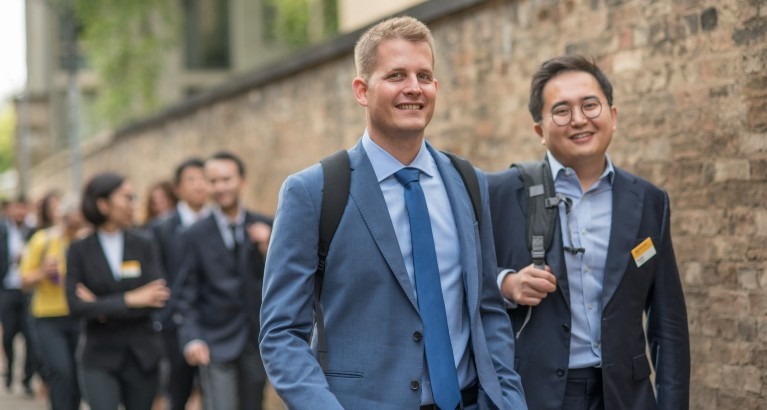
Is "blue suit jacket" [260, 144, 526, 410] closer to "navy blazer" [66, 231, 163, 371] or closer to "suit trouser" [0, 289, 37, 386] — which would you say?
"navy blazer" [66, 231, 163, 371]

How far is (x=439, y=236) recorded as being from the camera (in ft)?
12.1

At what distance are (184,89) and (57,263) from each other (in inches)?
1109

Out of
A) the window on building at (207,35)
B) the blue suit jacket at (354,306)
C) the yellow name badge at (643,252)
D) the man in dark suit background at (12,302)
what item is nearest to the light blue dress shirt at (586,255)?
the yellow name badge at (643,252)

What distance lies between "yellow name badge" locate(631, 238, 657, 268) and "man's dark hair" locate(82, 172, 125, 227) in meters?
4.10

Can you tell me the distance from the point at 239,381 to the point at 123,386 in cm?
74

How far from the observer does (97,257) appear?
24.5ft

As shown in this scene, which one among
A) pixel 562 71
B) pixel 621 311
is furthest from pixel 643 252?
pixel 562 71

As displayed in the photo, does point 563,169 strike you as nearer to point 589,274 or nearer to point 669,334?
point 589,274

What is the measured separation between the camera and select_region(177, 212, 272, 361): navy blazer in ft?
24.5

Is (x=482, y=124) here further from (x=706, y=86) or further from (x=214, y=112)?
(x=214, y=112)

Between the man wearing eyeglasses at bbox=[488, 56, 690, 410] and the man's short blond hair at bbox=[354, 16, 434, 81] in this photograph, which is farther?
the man wearing eyeglasses at bbox=[488, 56, 690, 410]

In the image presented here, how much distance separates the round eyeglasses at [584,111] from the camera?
447 cm

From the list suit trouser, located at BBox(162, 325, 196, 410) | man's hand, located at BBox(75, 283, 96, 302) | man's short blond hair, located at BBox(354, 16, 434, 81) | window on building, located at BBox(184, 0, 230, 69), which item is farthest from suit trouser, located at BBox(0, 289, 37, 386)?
window on building, located at BBox(184, 0, 230, 69)

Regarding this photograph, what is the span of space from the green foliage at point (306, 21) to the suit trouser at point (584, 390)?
1878 centimetres
